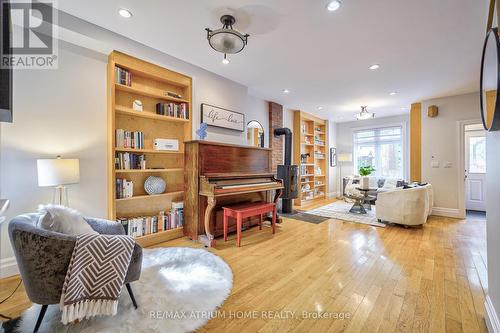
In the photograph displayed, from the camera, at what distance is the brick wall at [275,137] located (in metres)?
5.24

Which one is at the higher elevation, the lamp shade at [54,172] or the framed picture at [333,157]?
the framed picture at [333,157]

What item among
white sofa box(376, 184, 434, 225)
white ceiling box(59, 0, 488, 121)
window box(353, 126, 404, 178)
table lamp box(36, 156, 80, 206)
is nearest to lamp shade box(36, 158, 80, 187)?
table lamp box(36, 156, 80, 206)

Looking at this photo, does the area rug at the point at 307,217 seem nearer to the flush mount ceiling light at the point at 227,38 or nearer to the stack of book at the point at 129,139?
the stack of book at the point at 129,139

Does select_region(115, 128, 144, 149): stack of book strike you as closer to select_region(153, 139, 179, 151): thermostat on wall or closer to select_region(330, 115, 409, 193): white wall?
select_region(153, 139, 179, 151): thermostat on wall

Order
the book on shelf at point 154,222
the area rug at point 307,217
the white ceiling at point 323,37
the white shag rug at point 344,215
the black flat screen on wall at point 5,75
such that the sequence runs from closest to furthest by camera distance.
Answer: the black flat screen on wall at point 5,75 → the white ceiling at point 323,37 → the book on shelf at point 154,222 → the white shag rug at point 344,215 → the area rug at point 307,217

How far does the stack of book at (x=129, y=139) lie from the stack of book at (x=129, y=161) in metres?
0.12

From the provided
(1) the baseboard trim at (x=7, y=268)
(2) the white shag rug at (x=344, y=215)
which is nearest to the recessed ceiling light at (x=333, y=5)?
(2) the white shag rug at (x=344, y=215)

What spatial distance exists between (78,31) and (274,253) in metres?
3.43

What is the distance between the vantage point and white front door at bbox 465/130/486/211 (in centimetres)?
504

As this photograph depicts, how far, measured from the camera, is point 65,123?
230cm

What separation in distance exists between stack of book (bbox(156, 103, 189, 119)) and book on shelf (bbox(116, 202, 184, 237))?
135 centimetres

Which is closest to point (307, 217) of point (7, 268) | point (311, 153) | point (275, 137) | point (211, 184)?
point (275, 137)

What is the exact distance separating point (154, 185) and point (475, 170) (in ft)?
23.7

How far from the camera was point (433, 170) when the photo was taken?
15.8 ft
